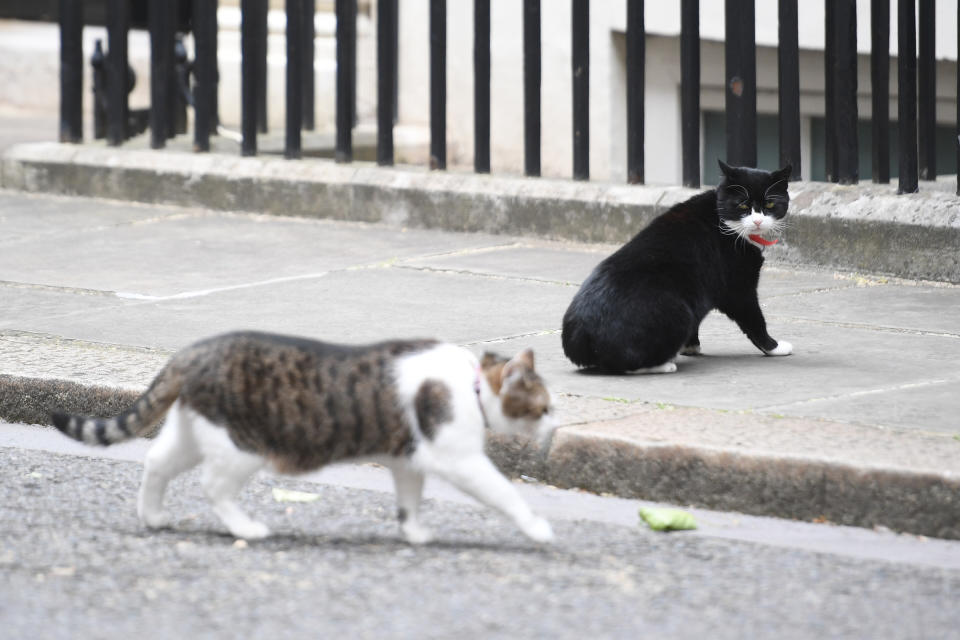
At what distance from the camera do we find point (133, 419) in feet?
13.1

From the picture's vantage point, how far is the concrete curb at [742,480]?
4.05 meters

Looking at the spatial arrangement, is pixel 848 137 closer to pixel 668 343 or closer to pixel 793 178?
pixel 793 178

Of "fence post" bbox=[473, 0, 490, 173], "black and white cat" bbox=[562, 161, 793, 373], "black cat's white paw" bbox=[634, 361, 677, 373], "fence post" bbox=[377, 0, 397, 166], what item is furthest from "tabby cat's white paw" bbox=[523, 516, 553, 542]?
"fence post" bbox=[377, 0, 397, 166]

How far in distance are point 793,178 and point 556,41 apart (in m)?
3.11

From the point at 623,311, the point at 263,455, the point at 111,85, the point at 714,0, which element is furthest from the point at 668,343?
the point at 111,85

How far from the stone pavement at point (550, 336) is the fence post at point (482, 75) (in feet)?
1.86

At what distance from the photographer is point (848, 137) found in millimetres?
7699

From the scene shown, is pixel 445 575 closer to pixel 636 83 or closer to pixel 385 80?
pixel 636 83

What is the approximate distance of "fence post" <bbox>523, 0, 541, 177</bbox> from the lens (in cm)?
854

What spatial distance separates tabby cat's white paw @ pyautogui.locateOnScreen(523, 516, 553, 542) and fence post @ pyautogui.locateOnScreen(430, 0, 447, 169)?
534 cm

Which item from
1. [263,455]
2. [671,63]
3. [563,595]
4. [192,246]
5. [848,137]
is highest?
[671,63]

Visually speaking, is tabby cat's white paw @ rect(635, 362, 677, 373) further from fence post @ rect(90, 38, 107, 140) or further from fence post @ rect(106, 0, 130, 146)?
fence post @ rect(90, 38, 107, 140)

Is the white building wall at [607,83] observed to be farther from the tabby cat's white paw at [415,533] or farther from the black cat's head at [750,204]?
the tabby cat's white paw at [415,533]

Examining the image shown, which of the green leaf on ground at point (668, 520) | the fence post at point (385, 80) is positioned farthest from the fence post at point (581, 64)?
the green leaf on ground at point (668, 520)
